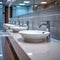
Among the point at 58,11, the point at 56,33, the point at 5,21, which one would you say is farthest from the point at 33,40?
the point at 5,21

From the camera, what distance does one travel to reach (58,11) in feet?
4.50

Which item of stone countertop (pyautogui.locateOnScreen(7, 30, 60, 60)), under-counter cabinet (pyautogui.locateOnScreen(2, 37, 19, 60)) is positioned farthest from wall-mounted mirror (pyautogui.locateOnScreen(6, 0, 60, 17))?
Result: under-counter cabinet (pyautogui.locateOnScreen(2, 37, 19, 60))

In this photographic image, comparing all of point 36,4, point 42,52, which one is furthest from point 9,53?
point 42,52

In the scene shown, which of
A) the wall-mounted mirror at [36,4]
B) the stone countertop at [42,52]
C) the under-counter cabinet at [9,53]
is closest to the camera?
the stone countertop at [42,52]

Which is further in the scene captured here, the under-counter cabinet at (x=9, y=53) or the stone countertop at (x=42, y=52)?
the under-counter cabinet at (x=9, y=53)

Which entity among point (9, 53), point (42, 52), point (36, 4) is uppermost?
point (36, 4)

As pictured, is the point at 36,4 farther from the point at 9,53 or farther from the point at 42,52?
the point at 42,52

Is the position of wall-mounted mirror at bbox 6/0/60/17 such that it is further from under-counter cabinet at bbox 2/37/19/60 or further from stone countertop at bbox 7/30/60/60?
under-counter cabinet at bbox 2/37/19/60

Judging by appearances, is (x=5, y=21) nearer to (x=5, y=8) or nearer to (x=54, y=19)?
(x=5, y=8)

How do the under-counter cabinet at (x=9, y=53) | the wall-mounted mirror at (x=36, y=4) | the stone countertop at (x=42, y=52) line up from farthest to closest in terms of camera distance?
the under-counter cabinet at (x=9, y=53) < the wall-mounted mirror at (x=36, y=4) < the stone countertop at (x=42, y=52)

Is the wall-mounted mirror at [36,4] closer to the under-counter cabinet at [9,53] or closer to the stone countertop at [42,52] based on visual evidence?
the stone countertop at [42,52]

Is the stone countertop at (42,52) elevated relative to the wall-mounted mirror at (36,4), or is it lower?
lower

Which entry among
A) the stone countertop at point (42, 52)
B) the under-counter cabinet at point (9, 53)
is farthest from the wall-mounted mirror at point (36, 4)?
the under-counter cabinet at point (9, 53)

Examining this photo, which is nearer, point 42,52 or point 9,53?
point 42,52
